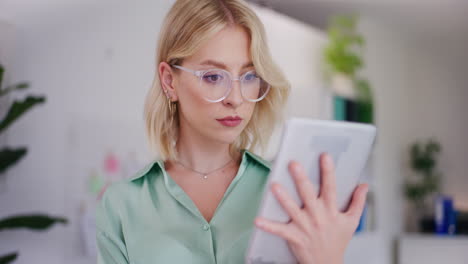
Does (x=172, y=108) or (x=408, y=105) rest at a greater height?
(x=172, y=108)

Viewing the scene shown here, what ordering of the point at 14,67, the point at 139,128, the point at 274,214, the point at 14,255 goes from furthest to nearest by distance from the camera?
the point at 139,128, the point at 14,67, the point at 14,255, the point at 274,214

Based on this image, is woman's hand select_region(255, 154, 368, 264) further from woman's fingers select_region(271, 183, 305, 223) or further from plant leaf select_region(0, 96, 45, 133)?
plant leaf select_region(0, 96, 45, 133)

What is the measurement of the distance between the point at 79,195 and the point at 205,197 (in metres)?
2.40

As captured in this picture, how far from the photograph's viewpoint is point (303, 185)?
809 mm

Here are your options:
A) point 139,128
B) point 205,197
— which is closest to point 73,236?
point 139,128

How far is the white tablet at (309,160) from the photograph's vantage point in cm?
80

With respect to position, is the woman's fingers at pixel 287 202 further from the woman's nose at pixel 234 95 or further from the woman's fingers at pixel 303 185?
the woman's nose at pixel 234 95

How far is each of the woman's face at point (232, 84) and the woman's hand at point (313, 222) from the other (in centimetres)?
26

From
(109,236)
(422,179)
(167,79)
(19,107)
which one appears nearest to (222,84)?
(167,79)

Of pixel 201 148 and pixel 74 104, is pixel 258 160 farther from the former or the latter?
pixel 74 104

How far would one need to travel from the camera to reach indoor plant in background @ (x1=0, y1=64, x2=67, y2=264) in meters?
2.77

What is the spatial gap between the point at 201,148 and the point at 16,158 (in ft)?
6.89

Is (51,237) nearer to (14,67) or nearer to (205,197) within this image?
(14,67)

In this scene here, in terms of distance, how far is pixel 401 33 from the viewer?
6.55 metres
